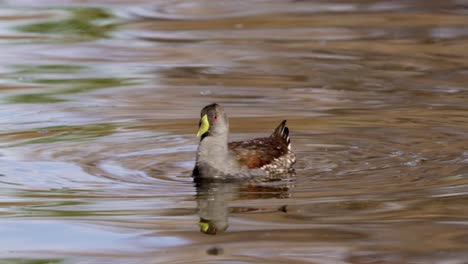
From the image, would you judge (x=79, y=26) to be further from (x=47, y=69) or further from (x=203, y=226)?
(x=203, y=226)

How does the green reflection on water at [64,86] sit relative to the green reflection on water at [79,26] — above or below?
below

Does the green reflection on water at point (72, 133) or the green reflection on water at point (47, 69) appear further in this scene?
the green reflection on water at point (47, 69)

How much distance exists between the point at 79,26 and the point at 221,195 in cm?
916

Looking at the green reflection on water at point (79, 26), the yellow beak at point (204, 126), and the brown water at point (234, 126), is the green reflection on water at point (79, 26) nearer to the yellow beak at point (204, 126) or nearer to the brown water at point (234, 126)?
the brown water at point (234, 126)

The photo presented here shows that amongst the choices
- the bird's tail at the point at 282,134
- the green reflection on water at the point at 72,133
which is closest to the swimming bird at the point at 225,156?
the bird's tail at the point at 282,134

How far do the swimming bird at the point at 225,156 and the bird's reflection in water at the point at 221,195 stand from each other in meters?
0.09

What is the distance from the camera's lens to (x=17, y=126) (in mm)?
11695

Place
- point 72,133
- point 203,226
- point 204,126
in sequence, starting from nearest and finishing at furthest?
point 203,226, point 204,126, point 72,133

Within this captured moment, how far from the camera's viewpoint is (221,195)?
362 inches

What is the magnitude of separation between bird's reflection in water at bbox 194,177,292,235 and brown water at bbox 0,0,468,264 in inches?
1.2

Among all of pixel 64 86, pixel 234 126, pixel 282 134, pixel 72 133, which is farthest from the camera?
pixel 64 86

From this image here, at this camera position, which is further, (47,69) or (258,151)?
(47,69)

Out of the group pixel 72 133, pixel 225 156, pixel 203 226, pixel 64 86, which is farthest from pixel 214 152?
pixel 64 86

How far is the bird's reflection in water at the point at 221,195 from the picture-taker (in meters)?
8.12
